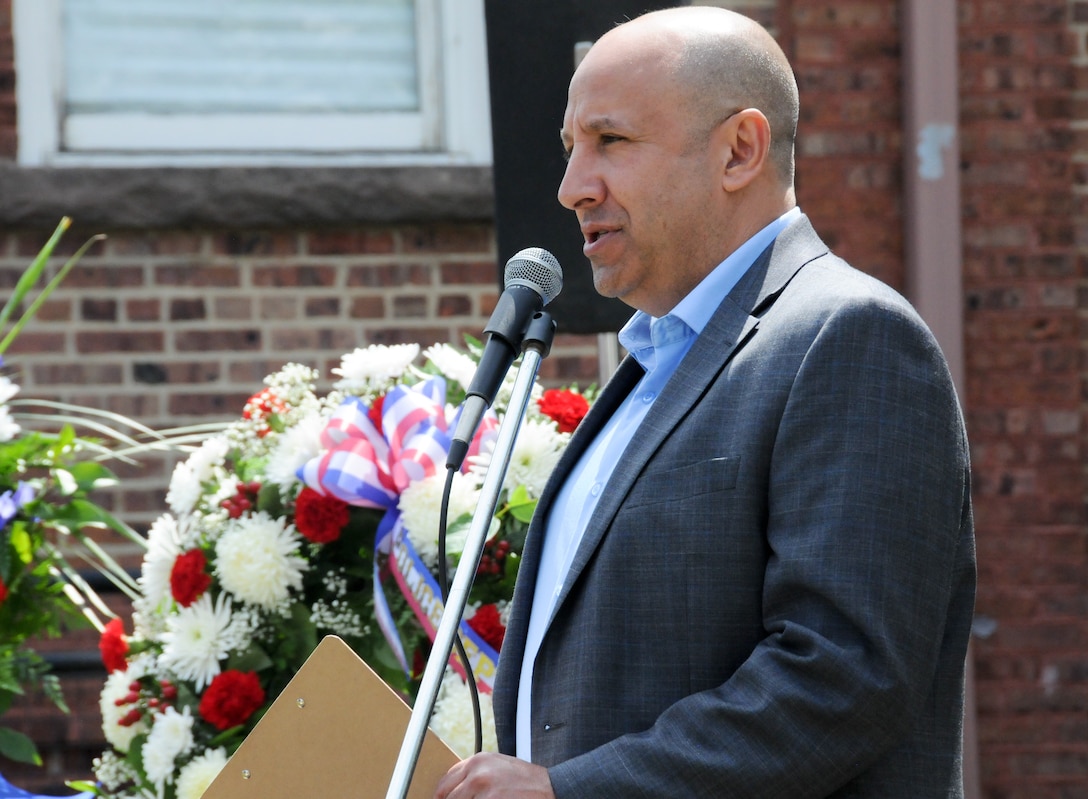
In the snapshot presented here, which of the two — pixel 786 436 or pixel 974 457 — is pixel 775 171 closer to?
pixel 786 436

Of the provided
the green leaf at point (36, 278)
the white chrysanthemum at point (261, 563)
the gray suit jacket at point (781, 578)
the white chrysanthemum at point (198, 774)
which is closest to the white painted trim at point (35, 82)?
the green leaf at point (36, 278)

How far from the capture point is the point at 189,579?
2.88m

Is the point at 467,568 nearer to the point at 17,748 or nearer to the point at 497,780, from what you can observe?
the point at 497,780

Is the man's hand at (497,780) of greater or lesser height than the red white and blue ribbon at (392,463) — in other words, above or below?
below

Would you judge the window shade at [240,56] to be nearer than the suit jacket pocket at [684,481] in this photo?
No

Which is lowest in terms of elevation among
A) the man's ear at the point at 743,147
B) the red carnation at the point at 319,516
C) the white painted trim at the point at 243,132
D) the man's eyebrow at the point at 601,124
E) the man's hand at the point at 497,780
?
the man's hand at the point at 497,780

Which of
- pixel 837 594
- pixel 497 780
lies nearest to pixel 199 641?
pixel 497 780

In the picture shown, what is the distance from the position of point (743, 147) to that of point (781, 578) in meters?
0.63

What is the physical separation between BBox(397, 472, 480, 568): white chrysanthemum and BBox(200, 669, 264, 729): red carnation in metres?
0.42

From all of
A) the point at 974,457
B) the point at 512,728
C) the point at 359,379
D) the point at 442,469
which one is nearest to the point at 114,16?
the point at 359,379

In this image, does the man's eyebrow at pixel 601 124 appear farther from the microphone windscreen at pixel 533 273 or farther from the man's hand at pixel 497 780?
the man's hand at pixel 497 780

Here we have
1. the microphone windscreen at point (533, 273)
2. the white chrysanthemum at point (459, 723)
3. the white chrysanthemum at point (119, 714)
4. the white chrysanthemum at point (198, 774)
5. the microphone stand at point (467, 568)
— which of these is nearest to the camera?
the microphone stand at point (467, 568)

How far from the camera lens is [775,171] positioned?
6.32 ft

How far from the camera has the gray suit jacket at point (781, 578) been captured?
1.51 metres
